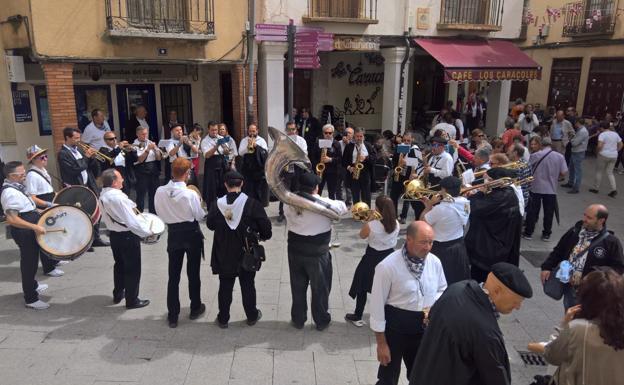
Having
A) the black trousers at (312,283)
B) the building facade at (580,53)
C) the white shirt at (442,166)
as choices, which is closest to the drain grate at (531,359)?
the black trousers at (312,283)

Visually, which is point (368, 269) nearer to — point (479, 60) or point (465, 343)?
point (465, 343)

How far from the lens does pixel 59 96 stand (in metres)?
9.27

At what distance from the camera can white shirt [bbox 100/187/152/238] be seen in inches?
212

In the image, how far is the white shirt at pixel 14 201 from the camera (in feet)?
18.4

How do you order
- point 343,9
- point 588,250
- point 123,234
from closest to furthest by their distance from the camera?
point 588,250
point 123,234
point 343,9

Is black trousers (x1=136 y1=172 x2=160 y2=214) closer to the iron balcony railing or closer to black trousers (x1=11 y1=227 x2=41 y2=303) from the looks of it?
black trousers (x1=11 y1=227 x2=41 y2=303)

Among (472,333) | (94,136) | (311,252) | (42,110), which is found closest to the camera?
(472,333)

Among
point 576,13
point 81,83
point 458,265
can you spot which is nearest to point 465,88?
point 576,13

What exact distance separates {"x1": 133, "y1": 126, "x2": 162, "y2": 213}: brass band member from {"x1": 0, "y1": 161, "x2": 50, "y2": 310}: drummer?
2.94 m

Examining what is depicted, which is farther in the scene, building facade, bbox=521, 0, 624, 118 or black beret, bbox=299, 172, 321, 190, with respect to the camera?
building facade, bbox=521, 0, 624, 118

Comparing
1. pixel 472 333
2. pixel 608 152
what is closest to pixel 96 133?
pixel 472 333

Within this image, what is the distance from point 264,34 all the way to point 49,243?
5118mm

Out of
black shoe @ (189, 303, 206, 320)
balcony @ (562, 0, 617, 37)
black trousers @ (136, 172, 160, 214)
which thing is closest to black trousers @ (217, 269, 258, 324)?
black shoe @ (189, 303, 206, 320)

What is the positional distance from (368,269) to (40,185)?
14.9ft
